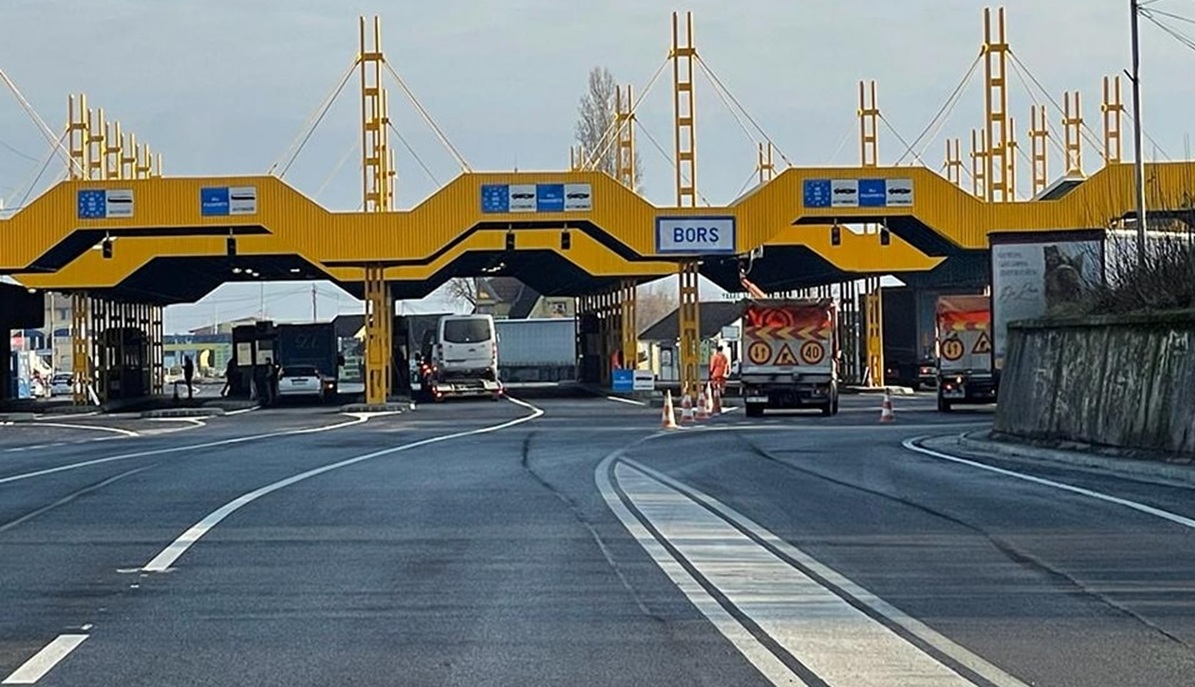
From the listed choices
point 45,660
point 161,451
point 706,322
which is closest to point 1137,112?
point 161,451

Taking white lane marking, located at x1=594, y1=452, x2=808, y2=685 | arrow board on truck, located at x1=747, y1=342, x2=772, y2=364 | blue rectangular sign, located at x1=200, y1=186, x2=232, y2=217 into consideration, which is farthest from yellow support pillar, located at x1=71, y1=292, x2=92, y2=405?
white lane marking, located at x1=594, y1=452, x2=808, y2=685

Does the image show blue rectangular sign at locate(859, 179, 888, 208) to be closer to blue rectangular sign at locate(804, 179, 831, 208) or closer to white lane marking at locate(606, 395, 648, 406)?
blue rectangular sign at locate(804, 179, 831, 208)

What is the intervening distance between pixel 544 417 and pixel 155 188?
13621mm

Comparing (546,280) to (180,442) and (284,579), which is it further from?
(284,579)

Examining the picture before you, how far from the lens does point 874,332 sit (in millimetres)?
62125

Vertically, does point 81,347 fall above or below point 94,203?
below

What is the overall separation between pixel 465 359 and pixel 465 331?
101 cm

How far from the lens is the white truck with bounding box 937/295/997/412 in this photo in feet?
144

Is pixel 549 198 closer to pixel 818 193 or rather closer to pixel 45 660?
pixel 818 193

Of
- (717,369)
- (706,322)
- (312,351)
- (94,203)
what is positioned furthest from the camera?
(706,322)

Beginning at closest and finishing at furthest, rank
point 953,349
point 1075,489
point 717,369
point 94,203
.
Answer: point 1075,489 → point 717,369 → point 953,349 → point 94,203

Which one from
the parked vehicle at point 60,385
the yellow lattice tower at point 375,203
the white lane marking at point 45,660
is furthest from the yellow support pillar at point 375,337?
the parked vehicle at point 60,385

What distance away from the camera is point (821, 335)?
4028 centimetres

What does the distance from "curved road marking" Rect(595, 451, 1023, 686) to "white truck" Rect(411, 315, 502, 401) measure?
145 feet
